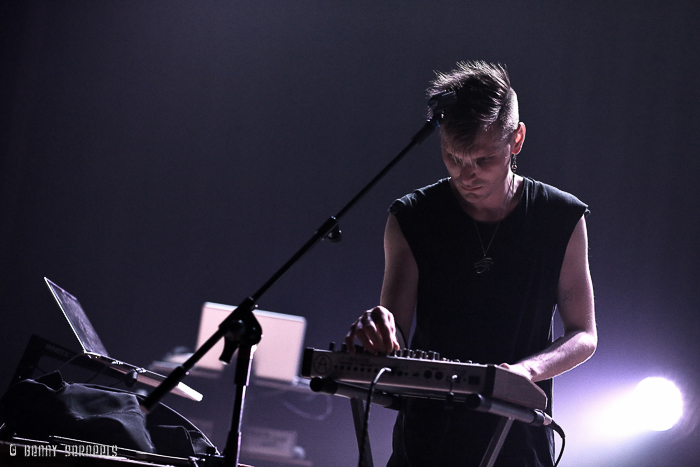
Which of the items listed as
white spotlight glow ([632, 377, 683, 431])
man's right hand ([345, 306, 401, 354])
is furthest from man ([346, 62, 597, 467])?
white spotlight glow ([632, 377, 683, 431])

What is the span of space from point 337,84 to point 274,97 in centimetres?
47

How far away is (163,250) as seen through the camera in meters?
4.64

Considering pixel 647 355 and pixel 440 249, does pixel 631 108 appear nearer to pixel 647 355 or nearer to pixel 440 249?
pixel 647 355

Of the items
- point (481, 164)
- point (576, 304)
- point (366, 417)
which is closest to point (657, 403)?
point (576, 304)

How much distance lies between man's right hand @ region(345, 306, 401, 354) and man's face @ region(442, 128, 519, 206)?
1.72ft

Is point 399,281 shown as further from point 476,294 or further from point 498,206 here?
point 498,206

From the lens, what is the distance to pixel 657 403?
390 cm

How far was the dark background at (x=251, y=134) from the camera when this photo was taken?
4.37 m

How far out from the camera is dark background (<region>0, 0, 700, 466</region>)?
4367 millimetres

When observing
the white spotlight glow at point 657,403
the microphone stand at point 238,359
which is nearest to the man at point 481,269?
the microphone stand at point 238,359

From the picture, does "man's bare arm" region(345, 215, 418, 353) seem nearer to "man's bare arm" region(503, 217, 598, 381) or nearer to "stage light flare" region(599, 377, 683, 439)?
"man's bare arm" region(503, 217, 598, 381)

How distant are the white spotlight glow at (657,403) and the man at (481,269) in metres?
2.64

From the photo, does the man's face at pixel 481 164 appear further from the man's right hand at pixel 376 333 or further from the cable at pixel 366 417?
the cable at pixel 366 417

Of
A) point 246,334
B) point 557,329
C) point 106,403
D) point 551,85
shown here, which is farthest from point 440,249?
point 551,85
